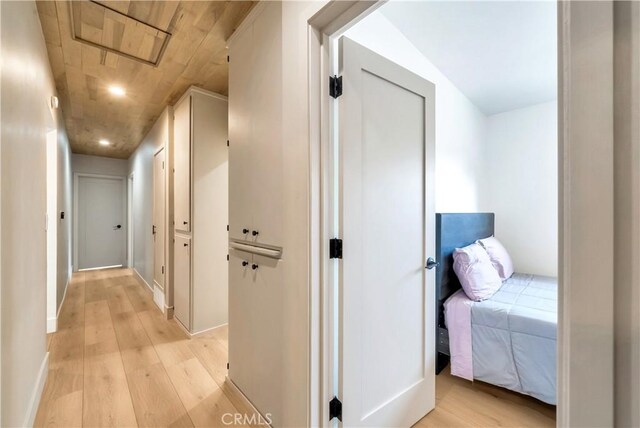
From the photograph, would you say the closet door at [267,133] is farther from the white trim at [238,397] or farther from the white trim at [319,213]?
the white trim at [238,397]

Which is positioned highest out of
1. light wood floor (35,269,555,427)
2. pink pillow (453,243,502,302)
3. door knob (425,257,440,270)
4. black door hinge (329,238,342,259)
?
black door hinge (329,238,342,259)

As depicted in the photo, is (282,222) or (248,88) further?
(248,88)

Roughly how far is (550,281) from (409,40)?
2682mm

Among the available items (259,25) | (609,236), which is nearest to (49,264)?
(259,25)

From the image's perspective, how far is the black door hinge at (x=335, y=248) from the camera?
47.4 inches

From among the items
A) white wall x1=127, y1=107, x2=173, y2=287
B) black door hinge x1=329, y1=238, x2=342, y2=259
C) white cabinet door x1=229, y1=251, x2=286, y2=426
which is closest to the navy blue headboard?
black door hinge x1=329, y1=238, x2=342, y2=259

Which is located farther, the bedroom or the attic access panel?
the attic access panel

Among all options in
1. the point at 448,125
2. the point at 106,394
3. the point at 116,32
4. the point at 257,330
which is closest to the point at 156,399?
the point at 106,394

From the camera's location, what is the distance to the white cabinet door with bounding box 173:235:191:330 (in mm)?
2615

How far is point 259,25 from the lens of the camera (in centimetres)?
149

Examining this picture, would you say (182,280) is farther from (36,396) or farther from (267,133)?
(267,133)

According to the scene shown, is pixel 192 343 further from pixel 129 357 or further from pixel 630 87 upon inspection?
pixel 630 87

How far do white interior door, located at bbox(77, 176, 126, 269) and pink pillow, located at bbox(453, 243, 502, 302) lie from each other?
6.59 metres

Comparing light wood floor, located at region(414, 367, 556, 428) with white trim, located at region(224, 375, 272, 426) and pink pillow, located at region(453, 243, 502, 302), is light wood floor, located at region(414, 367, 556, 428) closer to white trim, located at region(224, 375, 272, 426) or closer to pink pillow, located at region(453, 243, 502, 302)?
pink pillow, located at region(453, 243, 502, 302)
